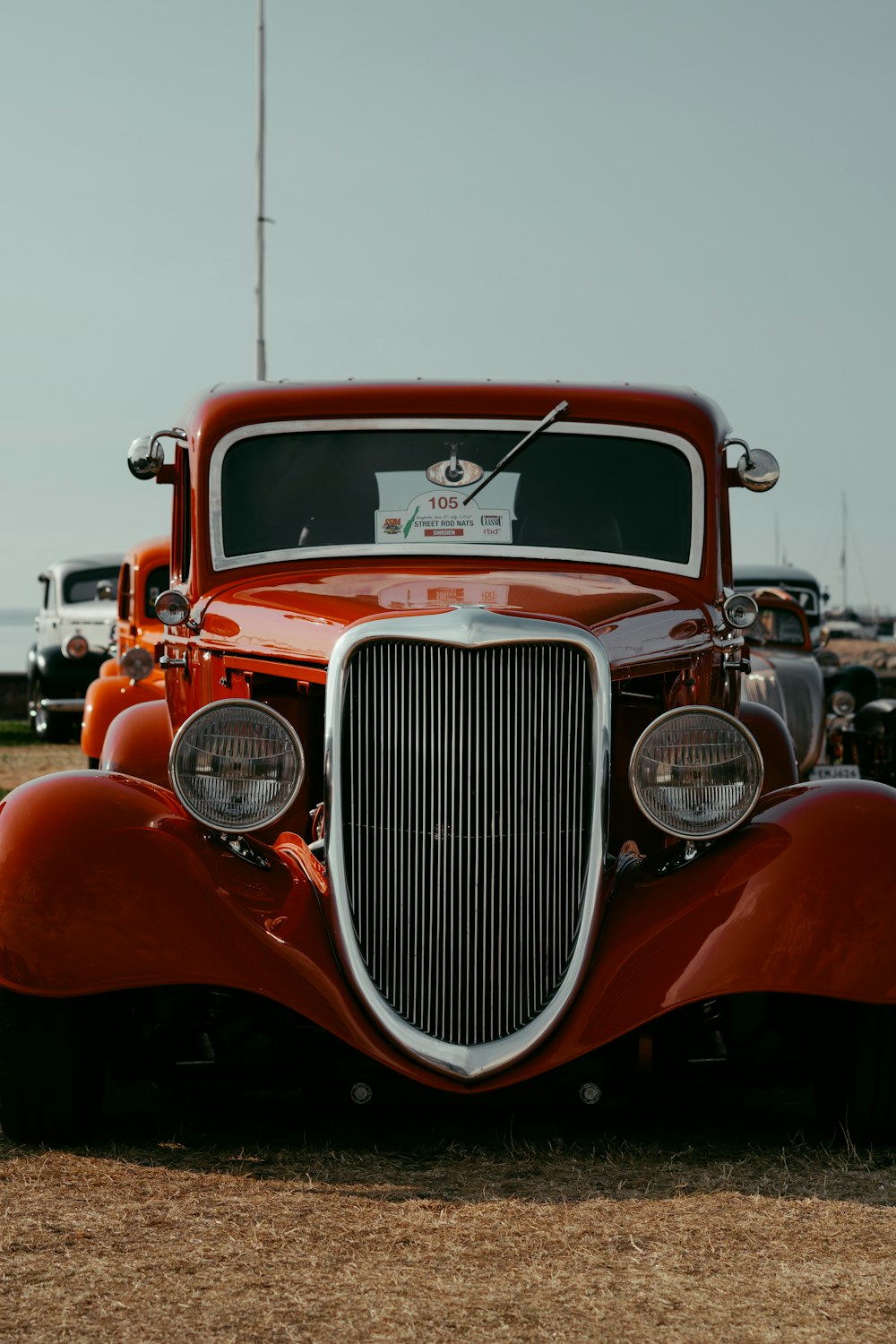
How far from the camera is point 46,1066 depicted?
4.52 m

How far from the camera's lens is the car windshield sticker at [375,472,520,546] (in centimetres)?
562

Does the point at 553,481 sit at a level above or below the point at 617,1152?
above

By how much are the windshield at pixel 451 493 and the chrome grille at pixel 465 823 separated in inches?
45.5

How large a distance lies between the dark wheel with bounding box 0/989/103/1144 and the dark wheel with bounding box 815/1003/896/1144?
6.69 ft

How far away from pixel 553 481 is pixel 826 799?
5.40ft

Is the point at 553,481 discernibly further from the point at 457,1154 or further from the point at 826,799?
the point at 457,1154

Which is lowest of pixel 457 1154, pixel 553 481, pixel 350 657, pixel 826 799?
pixel 457 1154

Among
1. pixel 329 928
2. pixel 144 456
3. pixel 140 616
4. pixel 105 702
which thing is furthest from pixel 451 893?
pixel 140 616

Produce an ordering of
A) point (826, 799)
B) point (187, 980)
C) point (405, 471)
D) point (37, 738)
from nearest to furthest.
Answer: point (187, 980)
point (826, 799)
point (405, 471)
point (37, 738)

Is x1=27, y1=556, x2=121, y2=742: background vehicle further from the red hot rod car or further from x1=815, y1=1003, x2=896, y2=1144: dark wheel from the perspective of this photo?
x1=815, y1=1003, x2=896, y2=1144: dark wheel

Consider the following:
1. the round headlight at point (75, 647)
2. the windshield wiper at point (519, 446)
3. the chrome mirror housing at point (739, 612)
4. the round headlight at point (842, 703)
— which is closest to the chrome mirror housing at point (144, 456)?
the windshield wiper at point (519, 446)

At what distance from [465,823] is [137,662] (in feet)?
26.6

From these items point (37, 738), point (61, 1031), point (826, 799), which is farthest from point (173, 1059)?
point (37, 738)

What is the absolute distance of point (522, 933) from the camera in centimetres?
450
